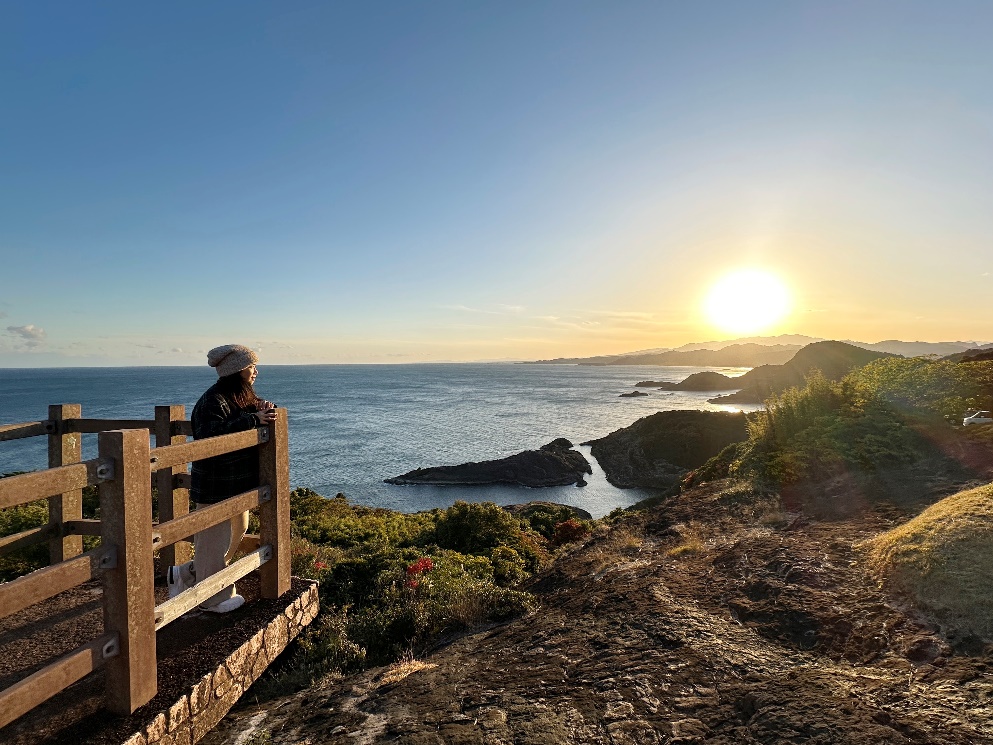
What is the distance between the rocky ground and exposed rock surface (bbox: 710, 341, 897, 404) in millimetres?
46769

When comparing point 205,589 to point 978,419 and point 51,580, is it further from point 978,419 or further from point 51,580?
point 978,419

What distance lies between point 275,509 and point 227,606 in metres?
0.94

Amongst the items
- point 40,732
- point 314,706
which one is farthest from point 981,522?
point 40,732

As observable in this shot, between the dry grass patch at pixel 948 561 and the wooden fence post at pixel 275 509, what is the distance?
574 cm

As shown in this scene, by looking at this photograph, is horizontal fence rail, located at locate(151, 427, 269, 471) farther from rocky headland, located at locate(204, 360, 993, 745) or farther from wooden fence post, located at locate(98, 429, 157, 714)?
rocky headland, located at locate(204, 360, 993, 745)

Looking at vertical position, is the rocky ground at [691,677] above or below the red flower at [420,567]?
above

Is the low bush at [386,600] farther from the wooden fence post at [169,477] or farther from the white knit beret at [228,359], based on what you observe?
the white knit beret at [228,359]

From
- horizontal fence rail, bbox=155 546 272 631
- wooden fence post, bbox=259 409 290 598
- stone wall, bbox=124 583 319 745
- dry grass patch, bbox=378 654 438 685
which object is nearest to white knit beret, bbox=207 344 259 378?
wooden fence post, bbox=259 409 290 598

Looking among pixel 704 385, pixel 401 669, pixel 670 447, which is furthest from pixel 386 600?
pixel 704 385

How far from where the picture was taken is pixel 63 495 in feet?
16.3

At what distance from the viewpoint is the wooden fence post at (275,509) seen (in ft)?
15.0

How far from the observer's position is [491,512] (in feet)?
42.5

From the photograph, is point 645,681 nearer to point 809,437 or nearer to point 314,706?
point 314,706

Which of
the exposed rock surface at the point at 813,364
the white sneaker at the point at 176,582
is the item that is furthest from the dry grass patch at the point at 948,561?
the exposed rock surface at the point at 813,364
